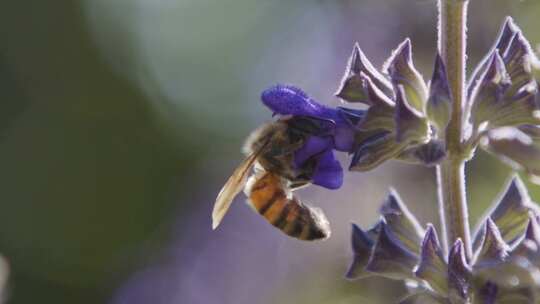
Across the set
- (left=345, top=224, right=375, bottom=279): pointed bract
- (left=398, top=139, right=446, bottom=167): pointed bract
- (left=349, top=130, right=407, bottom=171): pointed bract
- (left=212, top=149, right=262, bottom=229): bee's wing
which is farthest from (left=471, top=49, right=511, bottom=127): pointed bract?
(left=212, top=149, right=262, bottom=229): bee's wing

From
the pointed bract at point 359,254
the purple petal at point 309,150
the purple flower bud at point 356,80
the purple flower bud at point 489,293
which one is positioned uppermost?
the purple flower bud at point 356,80

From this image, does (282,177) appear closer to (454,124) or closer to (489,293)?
(454,124)

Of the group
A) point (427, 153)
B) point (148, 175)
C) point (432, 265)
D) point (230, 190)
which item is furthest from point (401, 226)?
point (148, 175)

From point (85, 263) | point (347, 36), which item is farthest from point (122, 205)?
point (347, 36)

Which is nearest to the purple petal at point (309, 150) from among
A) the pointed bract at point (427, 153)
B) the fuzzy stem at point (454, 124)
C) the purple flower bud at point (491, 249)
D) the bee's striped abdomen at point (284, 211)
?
the bee's striped abdomen at point (284, 211)

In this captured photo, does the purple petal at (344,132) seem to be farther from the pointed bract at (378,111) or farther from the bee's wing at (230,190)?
the bee's wing at (230,190)

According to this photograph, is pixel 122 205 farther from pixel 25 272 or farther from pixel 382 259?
pixel 382 259

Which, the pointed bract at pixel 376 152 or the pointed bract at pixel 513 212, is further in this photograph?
the pointed bract at pixel 513 212

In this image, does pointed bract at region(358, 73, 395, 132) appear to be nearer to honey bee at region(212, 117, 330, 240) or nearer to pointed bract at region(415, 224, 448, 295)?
honey bee at region(212, 117, 330, 240)
